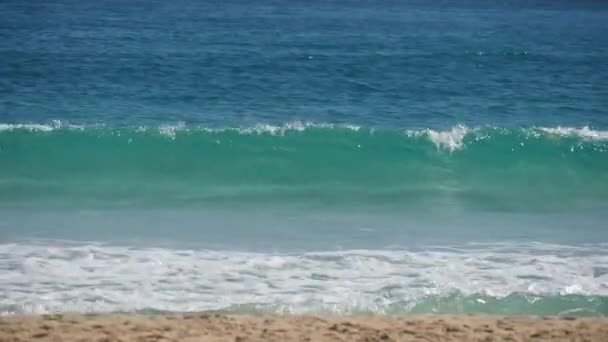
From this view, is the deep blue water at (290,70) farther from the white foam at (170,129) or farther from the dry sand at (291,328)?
the dry sand at (291,328)

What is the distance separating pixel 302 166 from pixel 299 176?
67 centimetres

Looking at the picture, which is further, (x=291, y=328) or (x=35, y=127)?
(x=35, y=127)

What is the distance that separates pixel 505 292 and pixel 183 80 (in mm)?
15857

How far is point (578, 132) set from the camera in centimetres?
1784

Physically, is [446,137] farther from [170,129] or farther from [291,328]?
[291,328]

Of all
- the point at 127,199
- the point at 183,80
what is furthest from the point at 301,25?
the point at 127,199

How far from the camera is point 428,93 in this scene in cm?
2258

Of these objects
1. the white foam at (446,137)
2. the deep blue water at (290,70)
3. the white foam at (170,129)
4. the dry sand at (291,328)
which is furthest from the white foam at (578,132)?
the dry sand at (291,328)

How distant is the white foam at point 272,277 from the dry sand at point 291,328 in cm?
52

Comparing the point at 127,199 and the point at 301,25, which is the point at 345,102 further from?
the point at 301,25

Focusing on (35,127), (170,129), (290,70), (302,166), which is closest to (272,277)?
(302,166)

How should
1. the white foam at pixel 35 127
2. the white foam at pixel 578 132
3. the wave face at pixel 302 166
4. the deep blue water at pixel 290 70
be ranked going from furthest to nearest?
1. the deep blue water at pixel 290 70
2. the white foam at pixel 578 132
3. the white foam at pixel 35 127
4. the wave face at pixel 302 166

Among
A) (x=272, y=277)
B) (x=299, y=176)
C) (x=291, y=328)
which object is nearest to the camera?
(x=291, y=328)

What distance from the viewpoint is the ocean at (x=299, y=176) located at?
8836mm
